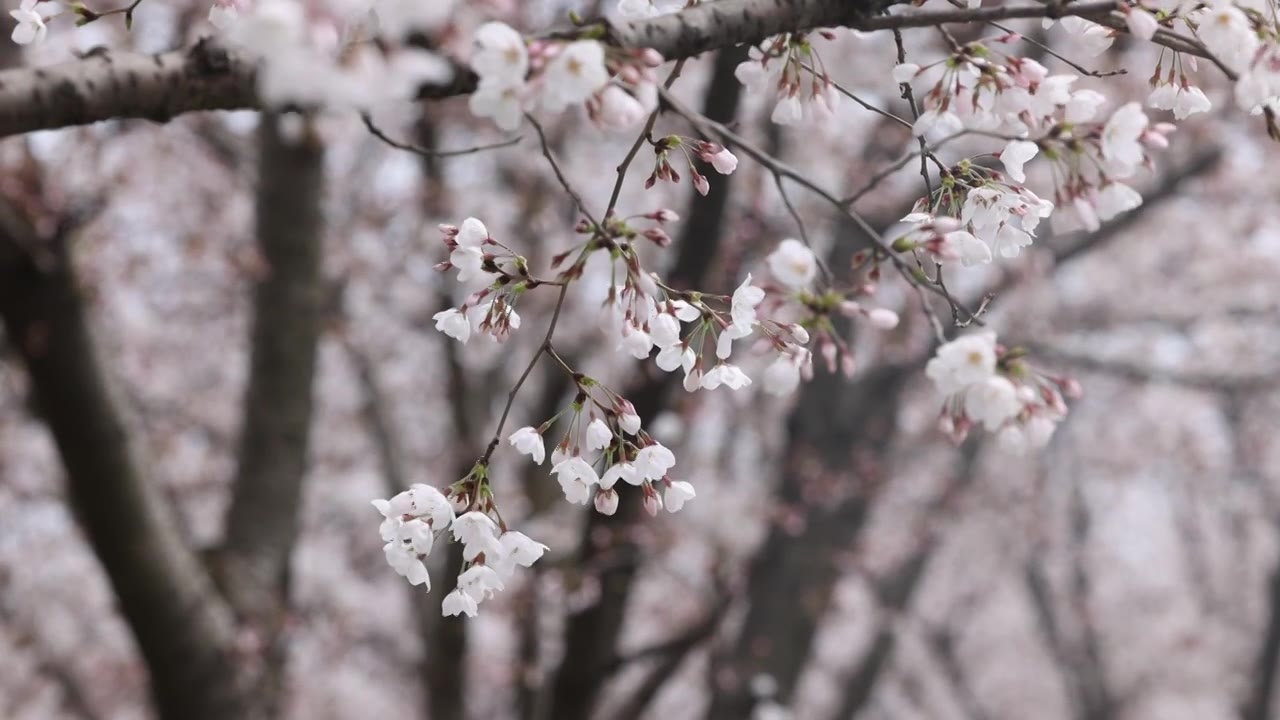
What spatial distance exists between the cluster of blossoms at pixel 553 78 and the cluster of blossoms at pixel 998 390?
41 cm

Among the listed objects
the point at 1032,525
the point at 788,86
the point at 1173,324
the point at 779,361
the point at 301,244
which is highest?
the point at 788,86

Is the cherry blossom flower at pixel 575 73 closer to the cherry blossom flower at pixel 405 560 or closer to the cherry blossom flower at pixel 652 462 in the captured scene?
the cherry blossom flower at pixel 652 462

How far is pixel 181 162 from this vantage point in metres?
8.58

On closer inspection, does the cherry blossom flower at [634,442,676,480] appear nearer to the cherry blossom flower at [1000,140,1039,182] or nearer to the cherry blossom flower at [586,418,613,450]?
the cherry blossom flower at [586,418,613,450]

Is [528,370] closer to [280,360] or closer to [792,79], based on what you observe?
[792,79]

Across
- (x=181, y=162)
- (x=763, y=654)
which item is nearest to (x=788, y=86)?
(x=763, y=654)

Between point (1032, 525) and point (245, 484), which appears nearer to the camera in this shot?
point (245, 484)

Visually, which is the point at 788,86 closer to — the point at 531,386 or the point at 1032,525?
the point at 531,386

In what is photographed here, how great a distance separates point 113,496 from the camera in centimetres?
303

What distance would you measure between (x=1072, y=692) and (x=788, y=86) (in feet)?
34.1

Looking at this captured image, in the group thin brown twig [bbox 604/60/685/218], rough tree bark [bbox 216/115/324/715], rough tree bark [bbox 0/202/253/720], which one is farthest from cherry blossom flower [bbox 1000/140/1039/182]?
rough tree bark [bbox 216/115/324/715]

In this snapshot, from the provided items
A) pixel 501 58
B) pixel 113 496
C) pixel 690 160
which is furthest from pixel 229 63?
pixel 113 496

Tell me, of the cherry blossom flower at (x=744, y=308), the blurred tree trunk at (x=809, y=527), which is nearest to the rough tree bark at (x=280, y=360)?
the blurred tree trunk at (x=809, y=527)

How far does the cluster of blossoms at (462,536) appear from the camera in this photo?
4.43 feet
